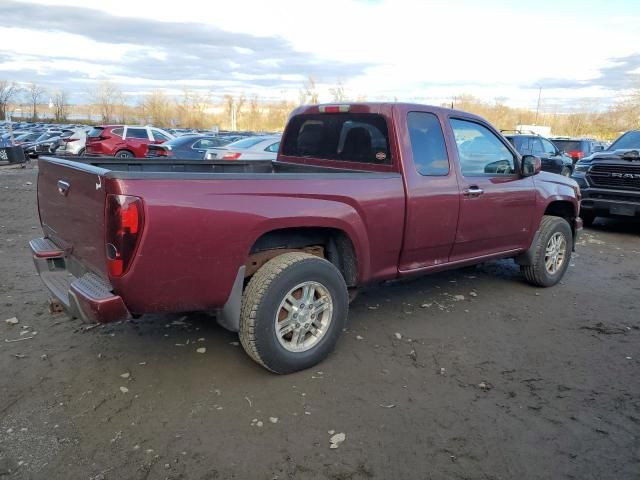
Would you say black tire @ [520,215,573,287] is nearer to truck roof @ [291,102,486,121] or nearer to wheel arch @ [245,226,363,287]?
truck roof @ [291,102,486,121]

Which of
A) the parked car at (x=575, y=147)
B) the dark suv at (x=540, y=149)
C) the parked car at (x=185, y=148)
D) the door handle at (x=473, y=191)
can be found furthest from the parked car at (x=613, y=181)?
the parked car at (x=185, y=148)

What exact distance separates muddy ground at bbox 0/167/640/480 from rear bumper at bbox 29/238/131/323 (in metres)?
0.61

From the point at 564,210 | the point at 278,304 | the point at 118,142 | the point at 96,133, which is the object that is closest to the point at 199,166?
the point at 278,304

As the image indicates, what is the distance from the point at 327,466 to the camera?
8.98ft

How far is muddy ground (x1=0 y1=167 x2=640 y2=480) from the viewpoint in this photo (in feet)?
9.07

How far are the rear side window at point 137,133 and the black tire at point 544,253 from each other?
1780 cm

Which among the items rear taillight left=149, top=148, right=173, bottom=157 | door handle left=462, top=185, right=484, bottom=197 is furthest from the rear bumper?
rear taillight left=149, top=148, right=173, bottom=157

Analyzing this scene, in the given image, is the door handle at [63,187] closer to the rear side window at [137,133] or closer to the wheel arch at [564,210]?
the wheel arch at [564,210]

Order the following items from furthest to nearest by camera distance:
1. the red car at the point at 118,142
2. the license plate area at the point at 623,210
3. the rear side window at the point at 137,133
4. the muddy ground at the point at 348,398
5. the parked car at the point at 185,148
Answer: the rear side window at the point at 137,133 < the red car at the point at 118,142 < the parked car at the point at 185,148 < the license plate area at the point at 623,210 < the muddy ground at the point at 348,398

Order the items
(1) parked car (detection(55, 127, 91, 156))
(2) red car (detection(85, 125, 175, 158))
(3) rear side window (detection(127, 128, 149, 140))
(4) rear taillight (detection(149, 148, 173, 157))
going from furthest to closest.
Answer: (1) parked car (detection(55, 127, 91, 156)), (3) rear side window (detection(127, 128, 149, 140)), (2) red car (detection(85, 125, 175, 158)), (4) rear taillight (detection(149, 148, 173, 157))

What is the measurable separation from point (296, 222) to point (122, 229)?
114 centimetres

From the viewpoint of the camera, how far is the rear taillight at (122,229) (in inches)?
112

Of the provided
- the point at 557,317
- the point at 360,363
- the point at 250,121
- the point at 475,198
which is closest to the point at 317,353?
the point at 360,363

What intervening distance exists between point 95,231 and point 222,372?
4.30 feet
